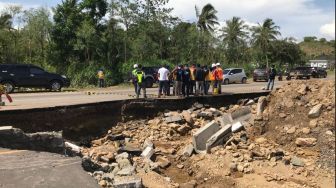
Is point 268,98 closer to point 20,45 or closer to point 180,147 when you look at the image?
point 180,147

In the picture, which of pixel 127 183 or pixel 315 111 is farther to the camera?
pixel 315 111

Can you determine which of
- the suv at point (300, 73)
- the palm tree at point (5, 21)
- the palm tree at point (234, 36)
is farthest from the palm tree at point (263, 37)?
the palm tree at point (5, 21)

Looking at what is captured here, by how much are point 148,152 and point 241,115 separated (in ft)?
17.0

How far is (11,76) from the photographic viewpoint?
26.5 m

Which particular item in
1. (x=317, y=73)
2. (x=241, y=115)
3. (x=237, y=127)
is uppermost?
(x=317, y=73)

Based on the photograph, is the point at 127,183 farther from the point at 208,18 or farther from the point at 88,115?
the point at 208,18

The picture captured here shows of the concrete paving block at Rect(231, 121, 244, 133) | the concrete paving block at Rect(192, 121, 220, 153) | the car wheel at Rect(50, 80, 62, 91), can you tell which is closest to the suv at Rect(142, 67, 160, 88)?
the car wheel at Rect(50, 80, 62, 91)

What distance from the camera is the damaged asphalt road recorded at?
30.7ft

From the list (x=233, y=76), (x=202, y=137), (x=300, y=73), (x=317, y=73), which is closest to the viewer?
(x=202, y=137)

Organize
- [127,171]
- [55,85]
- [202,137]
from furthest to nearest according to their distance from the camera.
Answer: [55,85]
[202,137]
[127,171]

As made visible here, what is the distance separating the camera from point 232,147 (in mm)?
15070

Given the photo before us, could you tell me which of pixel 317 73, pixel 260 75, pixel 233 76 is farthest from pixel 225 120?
pixel 317 73

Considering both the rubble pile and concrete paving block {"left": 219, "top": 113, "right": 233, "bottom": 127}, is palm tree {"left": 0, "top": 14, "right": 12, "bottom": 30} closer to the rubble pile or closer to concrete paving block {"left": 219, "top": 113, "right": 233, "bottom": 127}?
the rubble pile

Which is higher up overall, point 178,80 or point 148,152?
point 178,80
